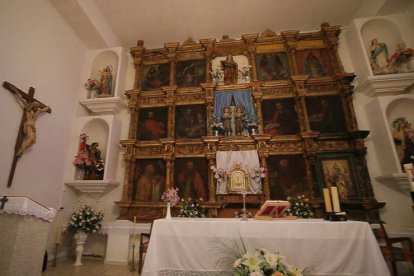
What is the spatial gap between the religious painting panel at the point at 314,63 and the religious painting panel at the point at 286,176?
8.50ft

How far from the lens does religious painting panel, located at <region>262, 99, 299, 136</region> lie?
21.2 ft

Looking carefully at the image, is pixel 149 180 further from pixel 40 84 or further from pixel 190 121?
pixel 40 84

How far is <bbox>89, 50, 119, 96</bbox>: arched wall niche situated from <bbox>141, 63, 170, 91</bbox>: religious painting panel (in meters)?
0.94

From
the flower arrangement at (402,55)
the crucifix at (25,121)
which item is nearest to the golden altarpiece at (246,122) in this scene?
the flower arrangement at (402,55)

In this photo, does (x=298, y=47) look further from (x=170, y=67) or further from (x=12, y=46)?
(x=12, y=46)

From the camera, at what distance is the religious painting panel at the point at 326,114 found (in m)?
6.27

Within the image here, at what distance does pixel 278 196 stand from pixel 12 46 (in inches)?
262

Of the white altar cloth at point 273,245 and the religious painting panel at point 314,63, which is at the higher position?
the religious painting panel at point 314,63

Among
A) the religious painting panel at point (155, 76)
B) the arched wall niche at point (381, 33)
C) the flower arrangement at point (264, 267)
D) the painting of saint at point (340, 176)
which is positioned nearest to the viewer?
the flower arrangement at point (264, 267)

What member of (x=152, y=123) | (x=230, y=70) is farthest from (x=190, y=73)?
(x=152, y=123)

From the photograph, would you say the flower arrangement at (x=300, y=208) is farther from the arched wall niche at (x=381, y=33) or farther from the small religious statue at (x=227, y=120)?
the arched wall niche at (x=381, y=33)

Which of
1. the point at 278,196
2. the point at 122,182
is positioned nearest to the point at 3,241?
the point at 122,182

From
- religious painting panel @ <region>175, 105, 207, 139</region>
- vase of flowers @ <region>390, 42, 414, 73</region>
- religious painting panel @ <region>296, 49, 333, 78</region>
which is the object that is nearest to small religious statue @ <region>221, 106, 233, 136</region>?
religious painting panel @ <region>175, 105, 207, 139</region>

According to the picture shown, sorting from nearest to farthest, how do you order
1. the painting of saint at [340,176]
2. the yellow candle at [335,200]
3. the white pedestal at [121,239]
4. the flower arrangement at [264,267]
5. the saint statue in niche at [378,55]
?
the flower arrangement at [264,267], the yellow candle at [335,200], the white pedestal at [121,239], the painting of saint at [340,176], the saint statue in niche at [378,55]
